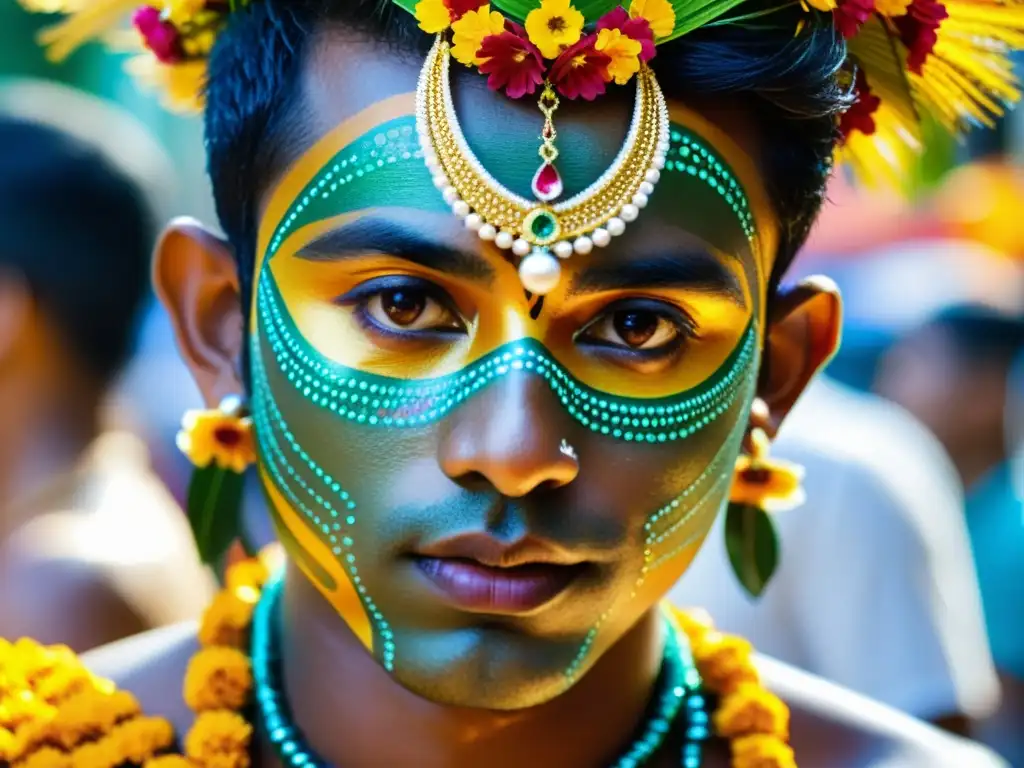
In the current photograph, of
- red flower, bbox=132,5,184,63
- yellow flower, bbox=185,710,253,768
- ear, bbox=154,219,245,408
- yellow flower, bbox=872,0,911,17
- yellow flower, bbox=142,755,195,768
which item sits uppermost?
yellow flower, bbox=872,0,911,17

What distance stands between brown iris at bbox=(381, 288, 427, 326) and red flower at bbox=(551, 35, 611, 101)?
1.13 feet

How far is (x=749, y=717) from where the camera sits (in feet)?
7.55

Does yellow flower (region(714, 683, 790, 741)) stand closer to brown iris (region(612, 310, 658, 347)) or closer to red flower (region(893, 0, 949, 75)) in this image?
brown iris (region(612, 310, 658, 347))

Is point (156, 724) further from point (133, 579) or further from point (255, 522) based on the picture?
point (255, 522)

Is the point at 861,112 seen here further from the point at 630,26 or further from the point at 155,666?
the point at 155,666

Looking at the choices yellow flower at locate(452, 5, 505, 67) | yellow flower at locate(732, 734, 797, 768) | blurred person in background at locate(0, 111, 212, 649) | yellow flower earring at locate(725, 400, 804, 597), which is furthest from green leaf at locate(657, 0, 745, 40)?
blurred person in background at locate(0, 111, 212, 649)

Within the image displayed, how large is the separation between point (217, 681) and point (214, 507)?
0.96 feet

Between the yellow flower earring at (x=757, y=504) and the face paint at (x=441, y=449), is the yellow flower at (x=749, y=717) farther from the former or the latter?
the face paint at (x=441, y=449)

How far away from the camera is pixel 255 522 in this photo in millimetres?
4215

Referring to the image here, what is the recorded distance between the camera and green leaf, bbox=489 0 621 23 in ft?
6.00

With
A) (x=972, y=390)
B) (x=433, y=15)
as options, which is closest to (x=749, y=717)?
(x=433, y=15)

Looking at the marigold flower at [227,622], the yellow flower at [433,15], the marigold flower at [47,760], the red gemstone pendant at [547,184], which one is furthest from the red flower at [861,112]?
the marigold flower at [47,760]

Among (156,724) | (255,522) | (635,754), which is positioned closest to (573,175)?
(635,754)

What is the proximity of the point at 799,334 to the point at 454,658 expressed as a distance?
0.86m
